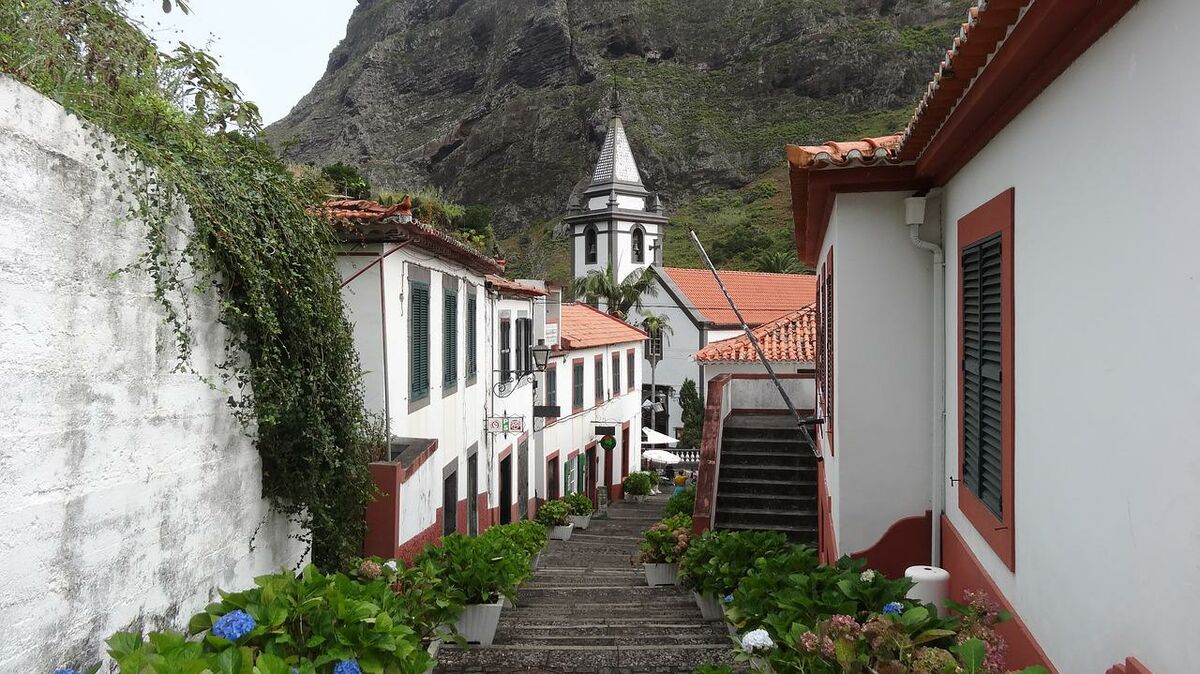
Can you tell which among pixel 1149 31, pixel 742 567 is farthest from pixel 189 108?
pixel 742 567

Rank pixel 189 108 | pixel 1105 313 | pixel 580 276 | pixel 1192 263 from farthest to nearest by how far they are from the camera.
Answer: pixel 580 276 < pixel 189 108 < pixel 1105 313 < pixel 1192 263

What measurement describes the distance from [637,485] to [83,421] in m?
23.0

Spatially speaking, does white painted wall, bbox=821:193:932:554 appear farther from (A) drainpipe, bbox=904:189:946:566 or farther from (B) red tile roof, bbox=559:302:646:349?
(B) red tile roof, bbox=559:302:646:349

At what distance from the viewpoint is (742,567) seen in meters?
7.32

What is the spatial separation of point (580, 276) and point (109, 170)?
3870 centimetres

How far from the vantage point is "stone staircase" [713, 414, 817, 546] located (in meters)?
11.9

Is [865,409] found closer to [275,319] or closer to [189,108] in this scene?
[275,319]

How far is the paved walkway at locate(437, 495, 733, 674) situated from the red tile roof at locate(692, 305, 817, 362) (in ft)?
21.1

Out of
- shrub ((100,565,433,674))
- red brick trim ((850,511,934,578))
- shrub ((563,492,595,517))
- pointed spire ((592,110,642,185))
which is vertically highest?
pointed spire ((592,110,642,185))

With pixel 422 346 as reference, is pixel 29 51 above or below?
above

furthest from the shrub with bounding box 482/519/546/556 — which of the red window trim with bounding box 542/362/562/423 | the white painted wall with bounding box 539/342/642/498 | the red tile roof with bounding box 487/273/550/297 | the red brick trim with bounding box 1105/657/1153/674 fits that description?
the red brick trim with bounding box 1105/657/1153/674

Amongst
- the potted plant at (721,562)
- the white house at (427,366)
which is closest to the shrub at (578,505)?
the white house at (427,366)

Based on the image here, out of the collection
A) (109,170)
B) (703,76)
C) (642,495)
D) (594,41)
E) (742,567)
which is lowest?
(642,495)

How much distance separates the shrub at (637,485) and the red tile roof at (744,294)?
1038 centimetres
